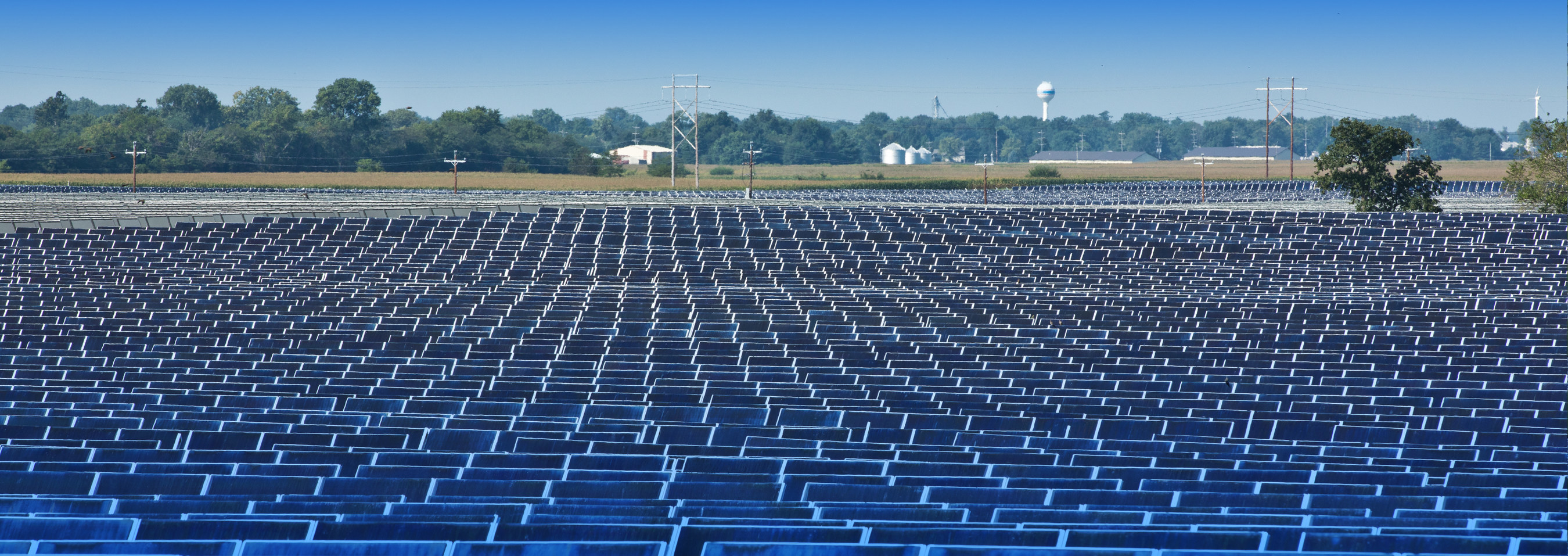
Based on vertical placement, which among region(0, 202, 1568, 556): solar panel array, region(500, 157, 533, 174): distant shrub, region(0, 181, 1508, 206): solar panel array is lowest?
region(0, 202, 1568, 556): solar panel array

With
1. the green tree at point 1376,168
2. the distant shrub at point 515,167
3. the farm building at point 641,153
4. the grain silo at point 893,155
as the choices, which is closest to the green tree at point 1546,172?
the green tree at point 1376,168

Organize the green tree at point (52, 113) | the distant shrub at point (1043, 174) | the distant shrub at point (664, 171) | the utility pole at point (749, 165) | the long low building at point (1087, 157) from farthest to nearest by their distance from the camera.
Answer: the long low building at point (1087, 157) → the green tree at point (52, 113) → the distant shrub at point (1043, 174) → the distant shrub at point (664, 171) → the utility pole at point (749, 165)

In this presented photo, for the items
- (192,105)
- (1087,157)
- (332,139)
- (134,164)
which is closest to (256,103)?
(192,105)

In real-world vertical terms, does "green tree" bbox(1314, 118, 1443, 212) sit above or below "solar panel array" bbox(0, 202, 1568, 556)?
above

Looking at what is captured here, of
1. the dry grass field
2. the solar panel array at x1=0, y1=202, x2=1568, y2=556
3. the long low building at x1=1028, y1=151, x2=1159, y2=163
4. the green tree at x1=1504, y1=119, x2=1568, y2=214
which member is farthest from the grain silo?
the solar panel array at x1=0, y1=202, x2=1568, y2=556

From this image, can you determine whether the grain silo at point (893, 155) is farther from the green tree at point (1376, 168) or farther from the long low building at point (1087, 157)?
the green tree at point (1376, 168)

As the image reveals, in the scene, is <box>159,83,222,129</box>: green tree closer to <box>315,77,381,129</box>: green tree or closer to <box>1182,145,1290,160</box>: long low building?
<box>315,77,381,129</box>: green tree
